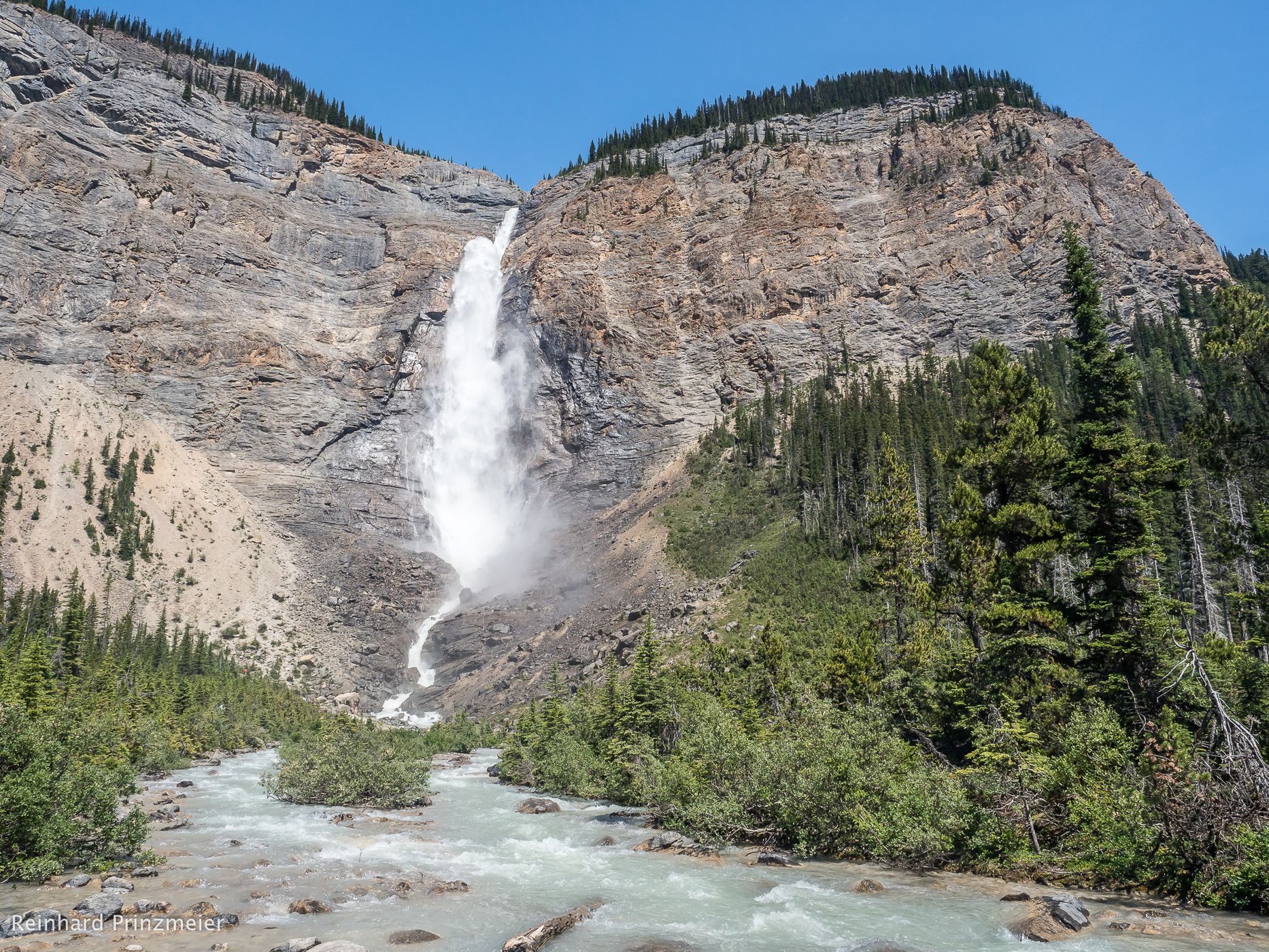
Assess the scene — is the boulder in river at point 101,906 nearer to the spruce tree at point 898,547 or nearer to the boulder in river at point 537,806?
the boulder in river at point 537,806

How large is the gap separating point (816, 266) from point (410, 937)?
101 meters

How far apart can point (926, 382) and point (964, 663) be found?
217ft

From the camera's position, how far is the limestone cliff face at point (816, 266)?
318ft

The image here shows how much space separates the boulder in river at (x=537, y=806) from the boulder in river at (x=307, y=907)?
49.9ft

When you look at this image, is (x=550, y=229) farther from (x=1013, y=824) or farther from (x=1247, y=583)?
(x=1013, y=824)

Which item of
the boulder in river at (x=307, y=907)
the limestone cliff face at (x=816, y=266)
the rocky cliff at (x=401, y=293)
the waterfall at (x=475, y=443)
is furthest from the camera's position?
the waterfall at (x=475, y=443)

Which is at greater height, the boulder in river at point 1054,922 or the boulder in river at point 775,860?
the boulder in river at point 1054,922

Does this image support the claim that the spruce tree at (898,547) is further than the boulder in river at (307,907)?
Yes

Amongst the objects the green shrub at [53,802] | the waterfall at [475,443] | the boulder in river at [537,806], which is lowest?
the boulder in river at [537,806]

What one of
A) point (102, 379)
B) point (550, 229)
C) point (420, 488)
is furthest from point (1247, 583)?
point (102, 379)

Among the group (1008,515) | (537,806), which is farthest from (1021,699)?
(537,806)

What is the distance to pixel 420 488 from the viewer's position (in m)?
104

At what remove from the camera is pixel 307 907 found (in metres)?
15.5

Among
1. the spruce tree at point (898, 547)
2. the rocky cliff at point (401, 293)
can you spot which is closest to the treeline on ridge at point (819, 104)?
the rocky cliff at point (401, 293)
